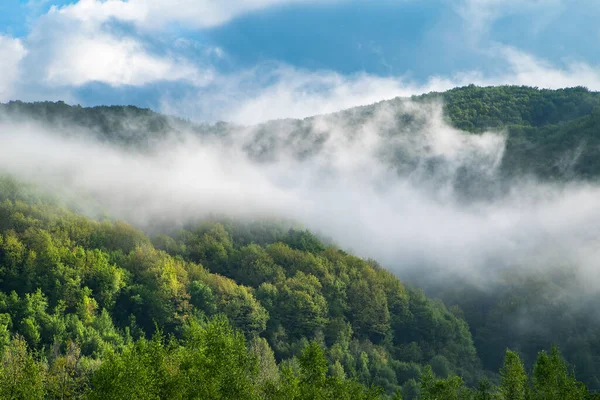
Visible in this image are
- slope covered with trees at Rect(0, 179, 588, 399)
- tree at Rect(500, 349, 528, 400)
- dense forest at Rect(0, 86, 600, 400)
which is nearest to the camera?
tree at Rect(500, 349, 528, 400)

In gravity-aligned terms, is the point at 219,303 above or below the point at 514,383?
below

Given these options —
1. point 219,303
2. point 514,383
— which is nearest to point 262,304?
point 219,303

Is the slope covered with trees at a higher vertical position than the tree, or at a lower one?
lower

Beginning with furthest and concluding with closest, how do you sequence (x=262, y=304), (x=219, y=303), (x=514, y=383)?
(x=262, y=304) < (x=219, y=303) < (x=514, y=383)

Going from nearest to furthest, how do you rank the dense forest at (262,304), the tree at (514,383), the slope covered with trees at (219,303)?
the tree at (514,383) → the slope covered with trees at (219,303) → the dense forest at (262,304)

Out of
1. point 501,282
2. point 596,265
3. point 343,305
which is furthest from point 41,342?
point 596,265

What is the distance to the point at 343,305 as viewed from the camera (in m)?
160

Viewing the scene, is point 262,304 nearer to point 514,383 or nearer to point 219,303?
point 219,303

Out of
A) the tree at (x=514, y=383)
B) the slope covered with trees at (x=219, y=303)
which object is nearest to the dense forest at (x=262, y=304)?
the slope covered with trees at (x=219, y=303)

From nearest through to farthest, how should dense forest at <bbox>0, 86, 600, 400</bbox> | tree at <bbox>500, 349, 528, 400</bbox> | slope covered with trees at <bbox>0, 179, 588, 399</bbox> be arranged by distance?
1. tree at <bbox>500, 349, 528, 400</bbox>
2. slope covered with trees at <bbox>0, 179, 588, 399</bbox>
3. dense forest at <bbox>0, 86, 600, 400</bbox>

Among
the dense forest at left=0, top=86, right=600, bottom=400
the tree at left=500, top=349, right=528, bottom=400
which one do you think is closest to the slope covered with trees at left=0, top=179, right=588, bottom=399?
the tree at left=500, top=349, right=528, bottom=400

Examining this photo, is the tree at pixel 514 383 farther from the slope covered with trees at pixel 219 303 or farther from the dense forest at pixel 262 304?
the dense forest at pixel 262 304

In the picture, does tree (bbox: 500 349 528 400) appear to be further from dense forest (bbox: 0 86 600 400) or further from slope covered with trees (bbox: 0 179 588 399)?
dense forest (bbox: 0 86 600 400)

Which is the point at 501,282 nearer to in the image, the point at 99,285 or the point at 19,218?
the point at 99,285
